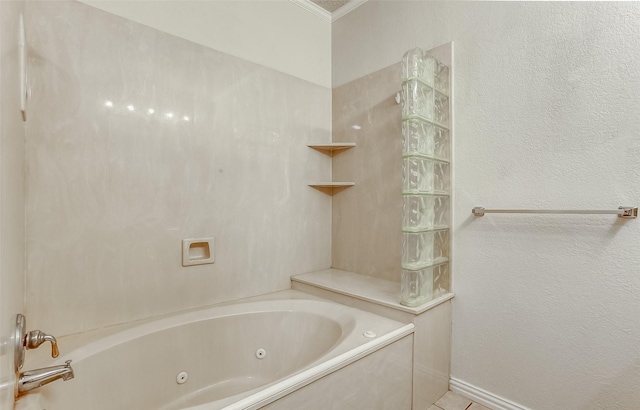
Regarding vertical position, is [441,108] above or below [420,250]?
above

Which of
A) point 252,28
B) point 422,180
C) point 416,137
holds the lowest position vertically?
point 422,180

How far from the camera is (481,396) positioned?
60.8 inches

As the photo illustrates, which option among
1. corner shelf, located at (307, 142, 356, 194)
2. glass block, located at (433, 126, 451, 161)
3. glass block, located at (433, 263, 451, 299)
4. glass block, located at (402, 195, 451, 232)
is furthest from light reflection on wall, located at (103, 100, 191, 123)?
glass block, located at (433, 263, 451, 299)

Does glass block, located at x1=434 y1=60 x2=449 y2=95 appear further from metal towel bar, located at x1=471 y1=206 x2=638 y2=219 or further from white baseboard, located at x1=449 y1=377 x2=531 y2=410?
white baseboard, located at x1=449 y1=377 x2=531 y2=410

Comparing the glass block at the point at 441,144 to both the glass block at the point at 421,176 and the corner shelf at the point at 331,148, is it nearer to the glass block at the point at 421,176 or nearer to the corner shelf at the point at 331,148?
the glass block at the point at 421,176

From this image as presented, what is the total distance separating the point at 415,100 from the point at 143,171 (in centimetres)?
136

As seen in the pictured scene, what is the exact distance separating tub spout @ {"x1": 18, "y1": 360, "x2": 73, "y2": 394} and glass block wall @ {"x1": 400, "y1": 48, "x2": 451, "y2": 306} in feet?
4.24

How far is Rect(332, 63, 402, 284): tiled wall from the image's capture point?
6.41 feet

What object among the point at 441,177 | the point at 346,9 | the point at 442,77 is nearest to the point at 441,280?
the point at 441,177

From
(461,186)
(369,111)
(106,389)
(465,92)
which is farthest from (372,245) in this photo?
(106,389)

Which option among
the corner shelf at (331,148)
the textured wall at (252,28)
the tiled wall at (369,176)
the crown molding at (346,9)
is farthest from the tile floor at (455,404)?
the crown molding at (346,9)

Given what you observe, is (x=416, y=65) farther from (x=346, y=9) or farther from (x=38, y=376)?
(x=38, y=376)

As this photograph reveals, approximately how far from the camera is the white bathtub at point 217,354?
105 centimetres

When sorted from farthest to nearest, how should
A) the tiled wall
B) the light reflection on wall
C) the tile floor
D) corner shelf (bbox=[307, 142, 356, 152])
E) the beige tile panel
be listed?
1. corner shelf (bbox=[307, 142, 356, 152])
2. the tiled wall
3. the tile floor
4. the light reflection on wall
5. the beige tile panel
